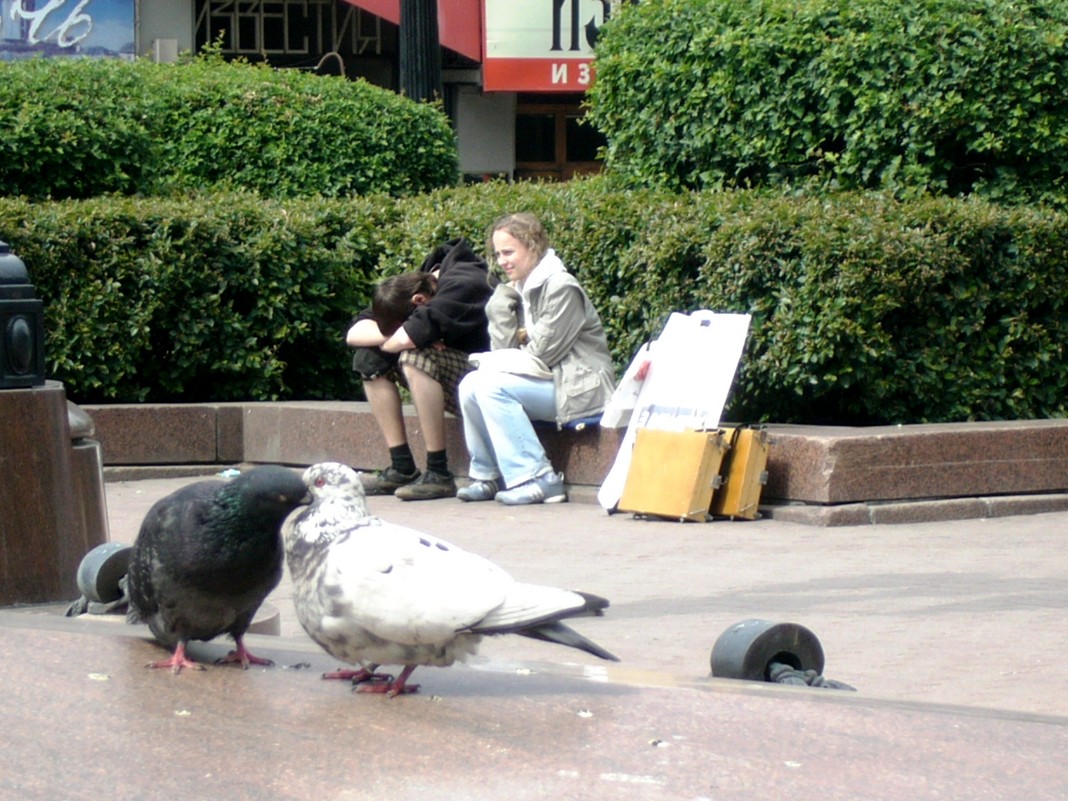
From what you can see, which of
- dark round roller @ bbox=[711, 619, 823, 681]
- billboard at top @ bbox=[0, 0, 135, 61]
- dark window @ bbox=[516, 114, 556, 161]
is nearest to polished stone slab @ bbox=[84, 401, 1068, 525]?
dark round roller @ bbox=[711, 619, 823, 681]

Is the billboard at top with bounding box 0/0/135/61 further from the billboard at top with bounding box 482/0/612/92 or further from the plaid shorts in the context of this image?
the plaid shorts

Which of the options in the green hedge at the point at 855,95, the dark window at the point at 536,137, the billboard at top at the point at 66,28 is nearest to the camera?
the green hedge at the point at 855,95

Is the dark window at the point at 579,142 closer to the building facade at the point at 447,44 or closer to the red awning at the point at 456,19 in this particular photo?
the building facade at the point at 447,44

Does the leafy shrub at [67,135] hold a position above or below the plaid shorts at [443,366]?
above

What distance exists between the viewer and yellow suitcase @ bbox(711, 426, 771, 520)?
25.6ft

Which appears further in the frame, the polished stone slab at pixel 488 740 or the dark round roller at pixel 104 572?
the dark round roller at pixel 104 572

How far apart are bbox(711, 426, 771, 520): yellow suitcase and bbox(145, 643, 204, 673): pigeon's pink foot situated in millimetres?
3931

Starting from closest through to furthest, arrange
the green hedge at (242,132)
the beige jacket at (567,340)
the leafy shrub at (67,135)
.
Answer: the beige jacket at (567,340), the leafy shrub at (67,135), the green hedge at (242,132)

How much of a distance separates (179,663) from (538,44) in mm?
17770

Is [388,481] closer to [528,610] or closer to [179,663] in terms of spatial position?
[179,663]

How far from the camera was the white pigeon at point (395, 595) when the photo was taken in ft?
12.1

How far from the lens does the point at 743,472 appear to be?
7836mm

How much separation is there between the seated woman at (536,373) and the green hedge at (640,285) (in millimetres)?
495

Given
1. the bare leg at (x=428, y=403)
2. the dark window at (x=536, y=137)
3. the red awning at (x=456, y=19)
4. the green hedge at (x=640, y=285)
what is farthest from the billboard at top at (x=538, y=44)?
the bare leg at (x=428, y=403)
